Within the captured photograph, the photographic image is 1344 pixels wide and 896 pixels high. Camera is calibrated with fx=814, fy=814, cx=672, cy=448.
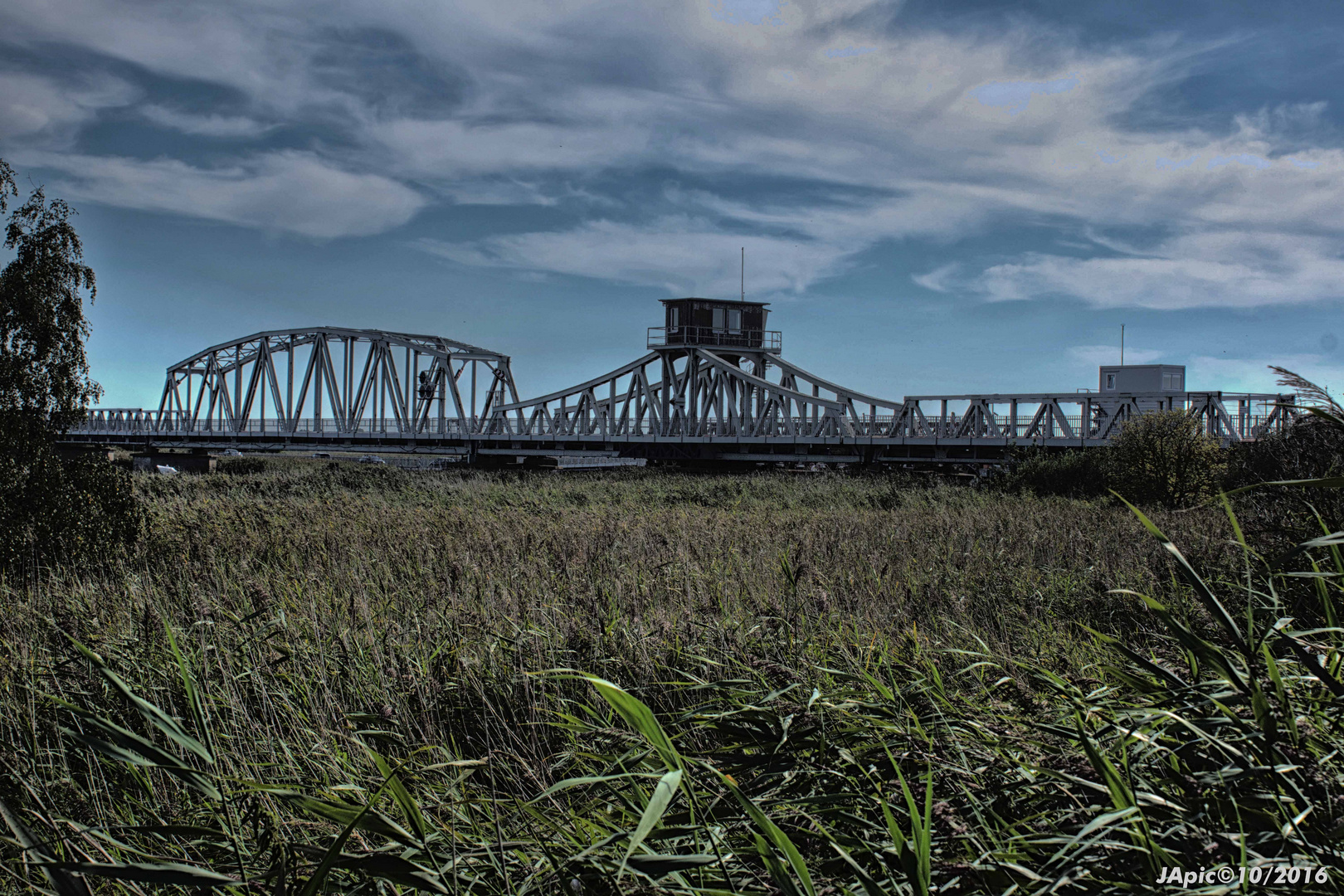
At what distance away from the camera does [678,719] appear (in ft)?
12.3

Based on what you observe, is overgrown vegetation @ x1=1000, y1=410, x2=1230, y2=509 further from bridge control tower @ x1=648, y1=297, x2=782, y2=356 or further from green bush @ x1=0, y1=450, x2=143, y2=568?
bridge control tower @ x1=648, y1=297, x2=782, y2=356

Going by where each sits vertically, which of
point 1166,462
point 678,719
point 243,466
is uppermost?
point 1166,462

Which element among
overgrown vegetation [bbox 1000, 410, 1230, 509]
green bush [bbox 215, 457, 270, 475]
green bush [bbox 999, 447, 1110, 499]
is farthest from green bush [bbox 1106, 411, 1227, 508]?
green bush [bbox 215, 457, 270, 475]

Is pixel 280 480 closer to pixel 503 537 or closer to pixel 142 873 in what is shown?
pixel 503 537

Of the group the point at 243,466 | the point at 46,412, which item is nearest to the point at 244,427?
the point at 243,466

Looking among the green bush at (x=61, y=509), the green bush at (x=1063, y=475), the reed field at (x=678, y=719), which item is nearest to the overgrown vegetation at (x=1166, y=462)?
the green bush at (x=1063, y=475)

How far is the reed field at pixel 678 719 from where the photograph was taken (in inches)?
81.0

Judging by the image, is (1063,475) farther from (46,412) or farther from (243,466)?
(243,466)

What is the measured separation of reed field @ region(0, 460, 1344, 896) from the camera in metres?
2.06

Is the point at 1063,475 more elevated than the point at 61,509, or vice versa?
the point at 1063,475

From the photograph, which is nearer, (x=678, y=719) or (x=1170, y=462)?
(x=678, y=719)

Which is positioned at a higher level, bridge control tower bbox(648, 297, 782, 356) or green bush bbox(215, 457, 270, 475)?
bridge control tower bbox(648, 297, 782, 356)

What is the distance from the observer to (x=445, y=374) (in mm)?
63562

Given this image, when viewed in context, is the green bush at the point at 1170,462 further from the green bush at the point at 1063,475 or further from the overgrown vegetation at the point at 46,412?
the overgrown vegetation at the point at 46,412
